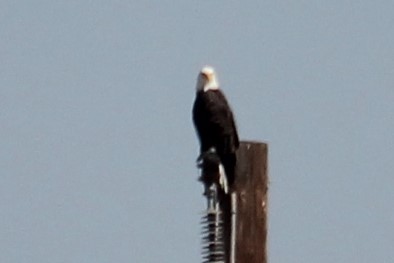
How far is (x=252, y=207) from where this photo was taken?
4.87 metres

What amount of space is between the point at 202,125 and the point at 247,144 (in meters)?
3.75

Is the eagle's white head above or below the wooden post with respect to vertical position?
above

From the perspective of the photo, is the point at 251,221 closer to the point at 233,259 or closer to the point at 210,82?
the point at 233,259

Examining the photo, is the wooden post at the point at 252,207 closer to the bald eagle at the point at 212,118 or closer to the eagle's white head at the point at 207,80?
the bald eagle at the point at 212,118

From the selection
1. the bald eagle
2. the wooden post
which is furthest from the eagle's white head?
the wooden post

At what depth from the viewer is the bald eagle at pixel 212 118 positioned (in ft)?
24.1

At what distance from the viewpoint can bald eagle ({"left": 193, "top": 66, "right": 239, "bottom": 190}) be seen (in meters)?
7.34

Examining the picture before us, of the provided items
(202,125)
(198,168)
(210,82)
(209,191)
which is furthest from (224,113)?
(209,191)

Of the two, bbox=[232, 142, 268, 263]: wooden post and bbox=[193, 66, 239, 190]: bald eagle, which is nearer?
bbox=[232, 142, 268, 263]: wooden post

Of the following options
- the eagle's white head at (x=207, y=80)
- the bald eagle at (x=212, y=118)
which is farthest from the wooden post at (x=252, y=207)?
the eagle's white head at (x=207, y=80)

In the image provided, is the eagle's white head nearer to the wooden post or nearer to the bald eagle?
the bald eagle

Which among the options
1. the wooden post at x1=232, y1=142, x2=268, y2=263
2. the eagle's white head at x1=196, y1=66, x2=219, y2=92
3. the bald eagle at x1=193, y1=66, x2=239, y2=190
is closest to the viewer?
the wooden post at x1=232, y1=142, x2=268, y2=263

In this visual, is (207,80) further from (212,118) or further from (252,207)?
(252,207)

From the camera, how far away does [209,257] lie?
4.77 m
